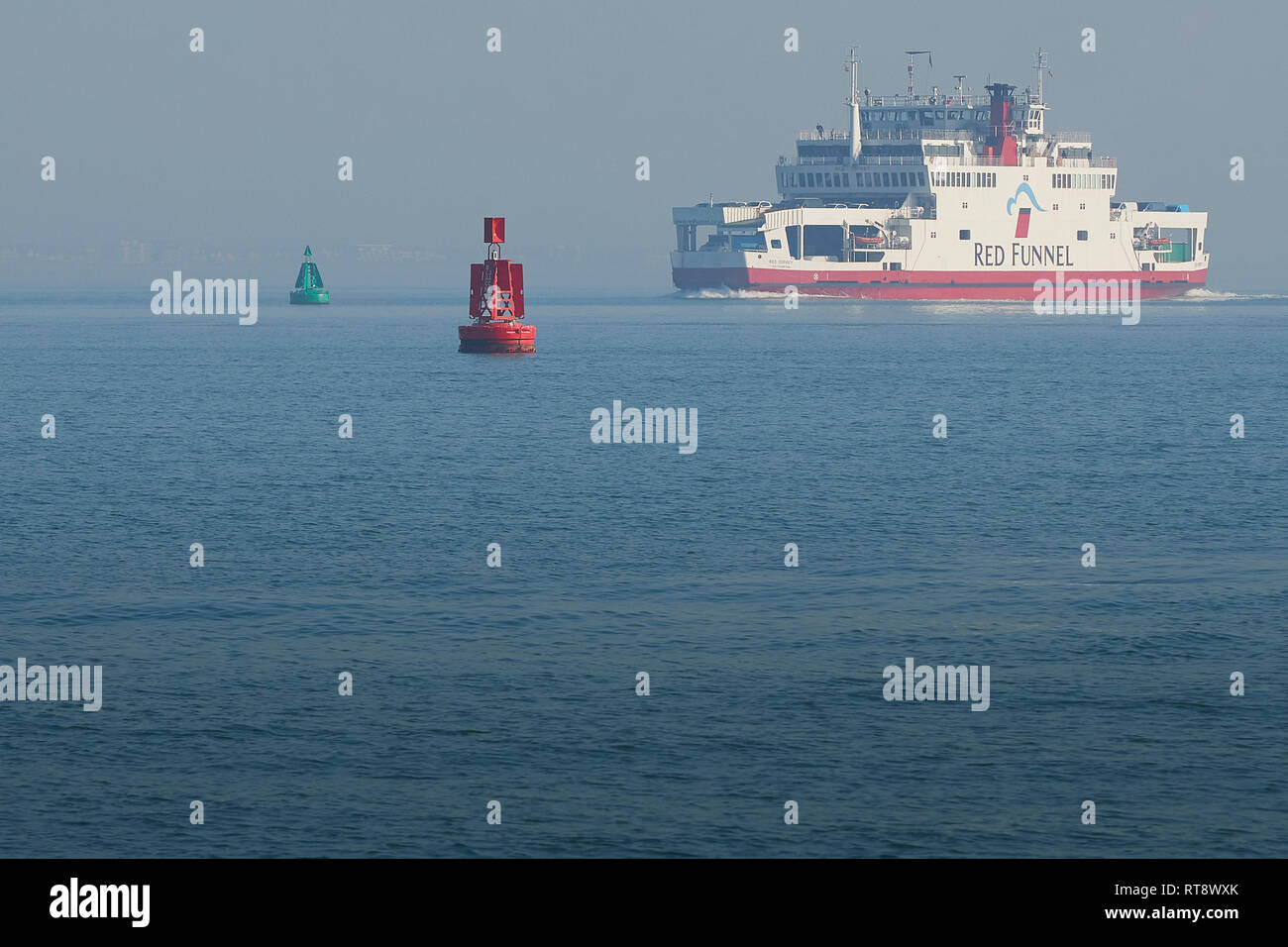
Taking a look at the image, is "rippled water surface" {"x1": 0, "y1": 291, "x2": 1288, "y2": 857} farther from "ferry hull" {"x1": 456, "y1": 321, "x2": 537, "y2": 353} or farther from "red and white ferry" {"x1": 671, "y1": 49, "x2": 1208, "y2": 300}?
"red and white ferry" {"x1": 671, "y1": 49, "x2": 1208, "y2": 300}

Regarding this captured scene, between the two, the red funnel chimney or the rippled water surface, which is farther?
the red funnel chimney

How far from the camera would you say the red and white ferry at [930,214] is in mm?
161750

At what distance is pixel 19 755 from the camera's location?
2036 centimetres

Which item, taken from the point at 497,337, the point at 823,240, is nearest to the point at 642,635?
the point at 497,337

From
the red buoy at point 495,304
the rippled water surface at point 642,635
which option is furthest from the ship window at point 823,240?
the rippled water surface at point 642,635

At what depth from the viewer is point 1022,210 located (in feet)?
540

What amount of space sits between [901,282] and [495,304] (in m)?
77.9

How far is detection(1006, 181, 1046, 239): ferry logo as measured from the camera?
539 ft

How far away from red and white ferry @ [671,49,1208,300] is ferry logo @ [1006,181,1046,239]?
137 millimetres

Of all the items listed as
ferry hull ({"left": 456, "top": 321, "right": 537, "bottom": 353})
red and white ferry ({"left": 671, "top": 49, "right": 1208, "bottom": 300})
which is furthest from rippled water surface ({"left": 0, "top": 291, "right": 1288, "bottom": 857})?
red and white ferry ({"left": 671, "top": 49, "right": 1208, "bottom": 300})
